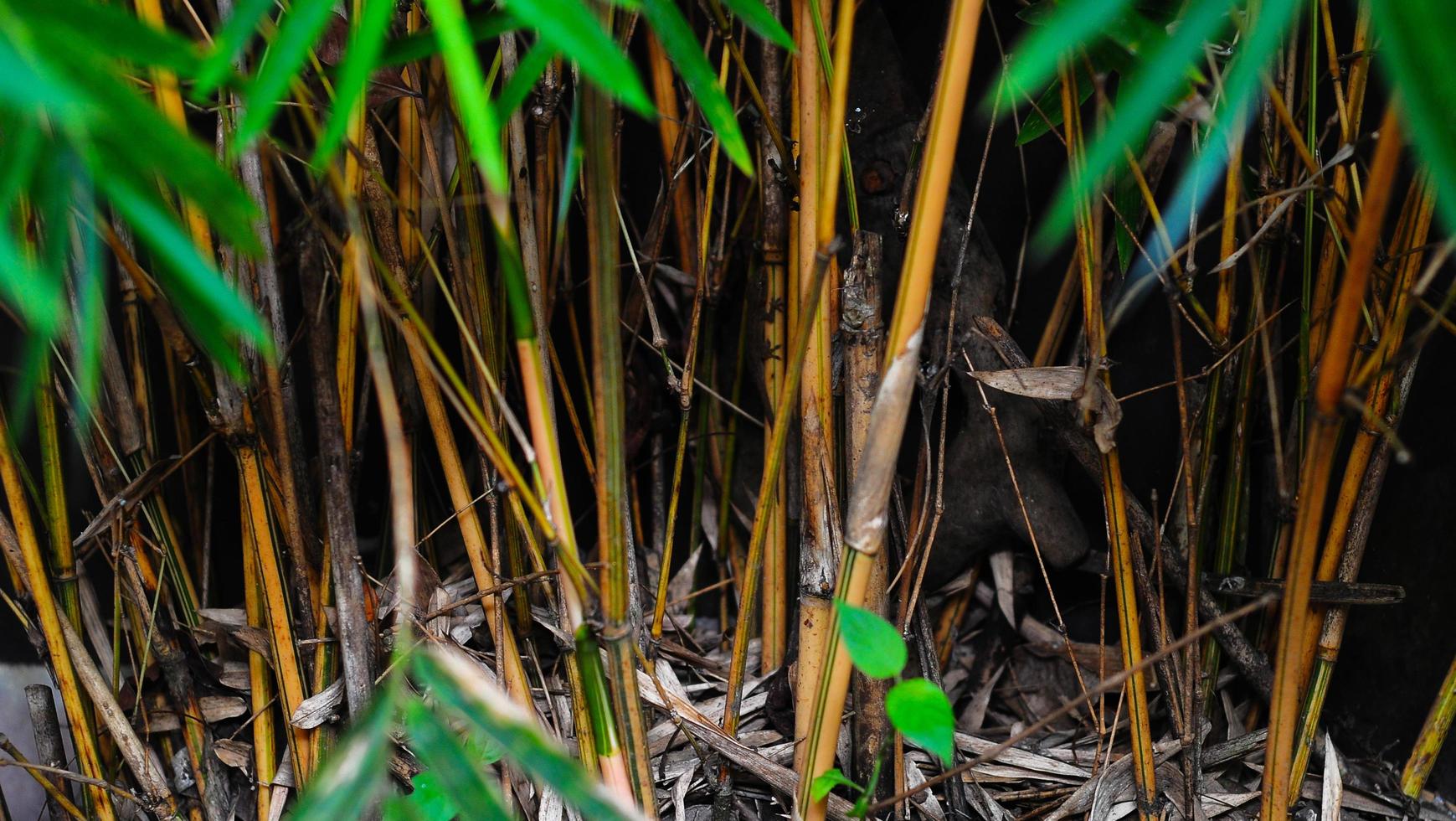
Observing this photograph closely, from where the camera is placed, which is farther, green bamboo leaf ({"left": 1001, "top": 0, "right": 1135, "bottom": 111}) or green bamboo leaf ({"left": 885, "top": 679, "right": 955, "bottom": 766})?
green bamboo leaf ({"left": 885, "top": 679, "right": 955, "bottom": 766})

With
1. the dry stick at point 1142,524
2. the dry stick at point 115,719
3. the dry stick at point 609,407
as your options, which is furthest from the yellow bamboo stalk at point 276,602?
the dry stick at point 1142,524

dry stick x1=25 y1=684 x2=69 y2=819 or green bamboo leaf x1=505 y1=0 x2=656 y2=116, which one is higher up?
green bamboo leaf x1=505 y1=0 x2=656 y2=116

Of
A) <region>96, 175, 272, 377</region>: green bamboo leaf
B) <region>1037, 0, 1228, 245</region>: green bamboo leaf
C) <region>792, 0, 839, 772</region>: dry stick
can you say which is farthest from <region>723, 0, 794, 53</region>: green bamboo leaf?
<region>96, 175, 272, 377</region>: green bamboo leaf

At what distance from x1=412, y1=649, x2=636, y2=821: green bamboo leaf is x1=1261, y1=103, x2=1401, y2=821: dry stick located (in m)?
0.41

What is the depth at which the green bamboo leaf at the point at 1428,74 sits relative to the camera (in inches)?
13.5

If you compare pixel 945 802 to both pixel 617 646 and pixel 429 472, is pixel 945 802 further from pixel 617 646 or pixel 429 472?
pixel 429 472

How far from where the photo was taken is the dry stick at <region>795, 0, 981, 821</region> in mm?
482

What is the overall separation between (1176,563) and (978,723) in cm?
27

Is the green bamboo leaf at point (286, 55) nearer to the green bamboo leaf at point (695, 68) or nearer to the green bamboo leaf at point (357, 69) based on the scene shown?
the green bamboo leaf at point (357, 69)

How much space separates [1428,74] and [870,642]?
36 cm

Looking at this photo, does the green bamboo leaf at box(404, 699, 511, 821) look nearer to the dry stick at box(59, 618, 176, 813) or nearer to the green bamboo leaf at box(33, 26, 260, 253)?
the green bamboo leaf at box(33, 26, 260, 253)

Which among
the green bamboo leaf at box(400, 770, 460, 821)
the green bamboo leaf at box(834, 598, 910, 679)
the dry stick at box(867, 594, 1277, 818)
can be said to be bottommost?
the green bamboo leaf at box(400, 770, 460, 821)

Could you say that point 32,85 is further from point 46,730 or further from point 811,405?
point 46,730

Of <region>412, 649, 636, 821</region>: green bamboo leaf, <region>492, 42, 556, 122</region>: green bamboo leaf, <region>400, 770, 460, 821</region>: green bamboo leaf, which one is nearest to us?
<region>412, 649, 636, 821</region>: green bamboo leaf
